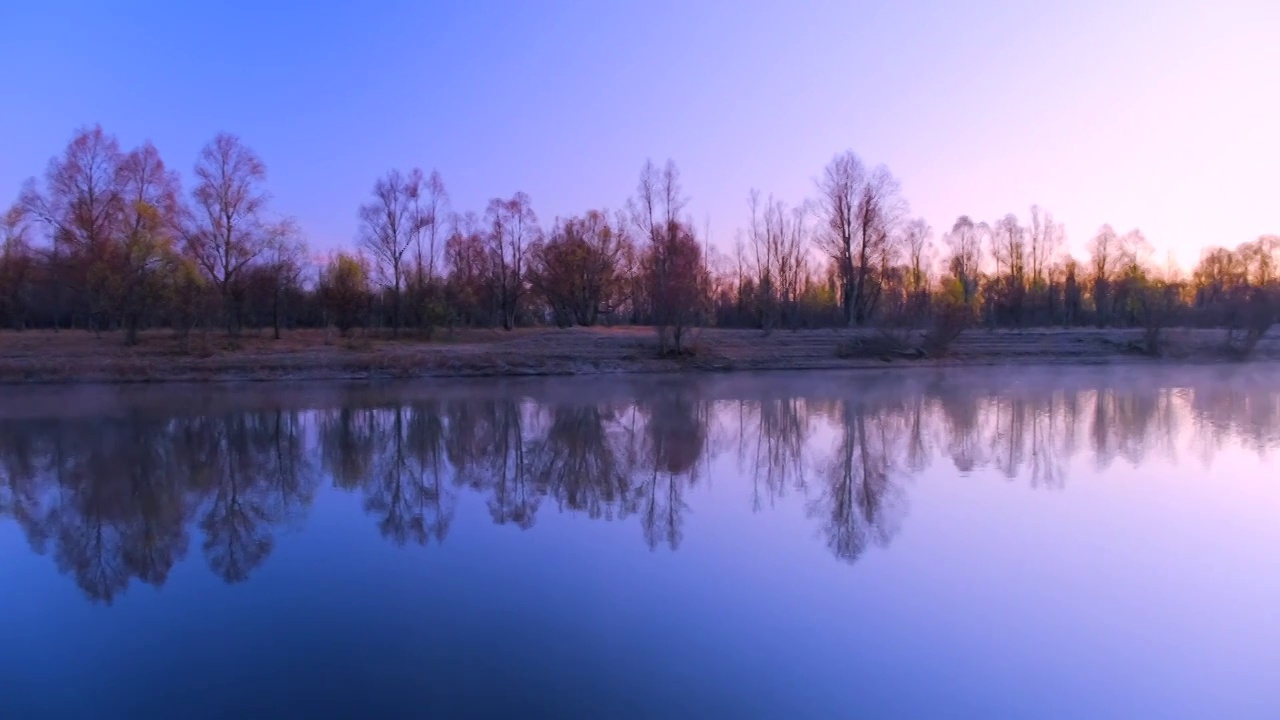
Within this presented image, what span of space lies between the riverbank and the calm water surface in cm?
1467

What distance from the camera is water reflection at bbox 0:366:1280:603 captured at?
9.45 meters

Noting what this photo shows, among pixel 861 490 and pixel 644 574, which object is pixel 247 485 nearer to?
pixel 644 574

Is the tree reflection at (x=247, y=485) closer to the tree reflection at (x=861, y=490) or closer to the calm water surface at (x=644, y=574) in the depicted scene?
the calm water surface at (x=644, y=574)

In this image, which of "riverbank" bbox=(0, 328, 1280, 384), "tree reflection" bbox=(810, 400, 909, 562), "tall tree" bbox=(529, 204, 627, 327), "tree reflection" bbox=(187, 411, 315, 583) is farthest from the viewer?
"tall tree" bbox=(529, 204, 627, 327)

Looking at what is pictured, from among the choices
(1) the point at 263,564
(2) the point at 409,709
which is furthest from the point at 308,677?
(1) the point at 263,564

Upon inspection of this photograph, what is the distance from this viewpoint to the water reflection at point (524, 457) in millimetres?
9445

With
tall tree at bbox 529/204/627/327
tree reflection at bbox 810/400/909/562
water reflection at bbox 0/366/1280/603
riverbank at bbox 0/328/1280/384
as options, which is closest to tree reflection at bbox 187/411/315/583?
water reflection at bbox 0/366/1280/603

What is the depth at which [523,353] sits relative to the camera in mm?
33938

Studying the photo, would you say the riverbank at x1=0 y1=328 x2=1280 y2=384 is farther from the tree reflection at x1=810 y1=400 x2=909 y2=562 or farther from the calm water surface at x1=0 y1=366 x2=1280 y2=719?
the tree reflection at x1=810 y1=400 x2=909 y2=562

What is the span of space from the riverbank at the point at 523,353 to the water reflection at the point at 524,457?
28.8 feet

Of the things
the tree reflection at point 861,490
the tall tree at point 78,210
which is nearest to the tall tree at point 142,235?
the tall tree at point 78,210

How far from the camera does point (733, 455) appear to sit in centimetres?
1425

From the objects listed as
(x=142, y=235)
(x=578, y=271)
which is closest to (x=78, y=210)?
(x=142, y=235)

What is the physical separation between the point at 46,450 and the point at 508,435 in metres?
7.73
